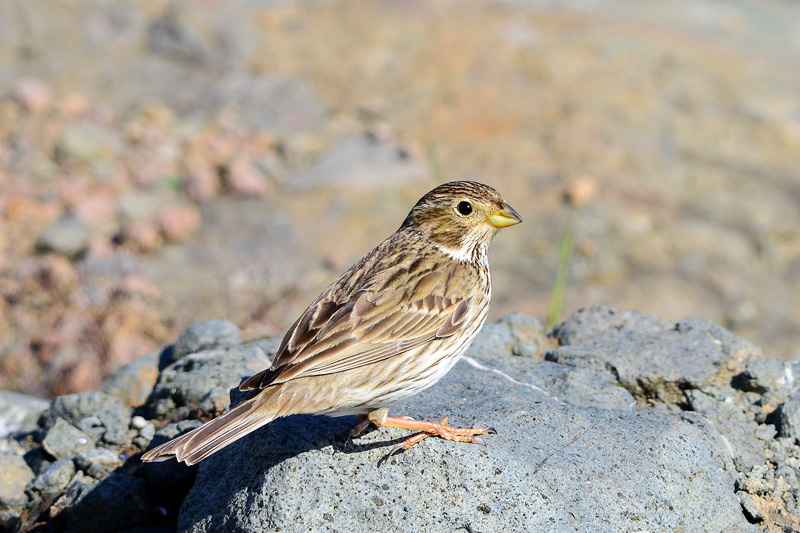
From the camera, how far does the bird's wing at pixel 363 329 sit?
169 inches

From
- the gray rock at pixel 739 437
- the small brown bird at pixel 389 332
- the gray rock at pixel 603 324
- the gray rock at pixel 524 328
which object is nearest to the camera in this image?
the small brown bird at pixel 389 332

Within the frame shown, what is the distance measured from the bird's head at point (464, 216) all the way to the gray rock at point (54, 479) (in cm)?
262

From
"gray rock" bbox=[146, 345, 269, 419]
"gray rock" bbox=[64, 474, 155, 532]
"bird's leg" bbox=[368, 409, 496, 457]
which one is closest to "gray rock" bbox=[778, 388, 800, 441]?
"bird's leg" bbox=[368, 409, 496, 457]

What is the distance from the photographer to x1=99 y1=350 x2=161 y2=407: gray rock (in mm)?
5996

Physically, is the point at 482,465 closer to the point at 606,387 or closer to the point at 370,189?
the point at 606,387

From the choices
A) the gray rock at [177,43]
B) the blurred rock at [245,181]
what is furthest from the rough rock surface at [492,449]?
the gray rock at [177,43]

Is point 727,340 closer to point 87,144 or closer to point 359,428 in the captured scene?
point 359,428

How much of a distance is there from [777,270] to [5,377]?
27.6 feet

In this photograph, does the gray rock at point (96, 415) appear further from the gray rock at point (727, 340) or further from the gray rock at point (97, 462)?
the gray rock at point (727, 340)

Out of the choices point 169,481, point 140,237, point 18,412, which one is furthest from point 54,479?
point 140,237

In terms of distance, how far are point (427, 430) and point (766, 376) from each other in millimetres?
2323

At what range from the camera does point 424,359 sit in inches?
177

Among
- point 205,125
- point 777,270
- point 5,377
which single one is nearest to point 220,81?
point 205,125

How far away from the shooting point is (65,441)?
5.43 m
